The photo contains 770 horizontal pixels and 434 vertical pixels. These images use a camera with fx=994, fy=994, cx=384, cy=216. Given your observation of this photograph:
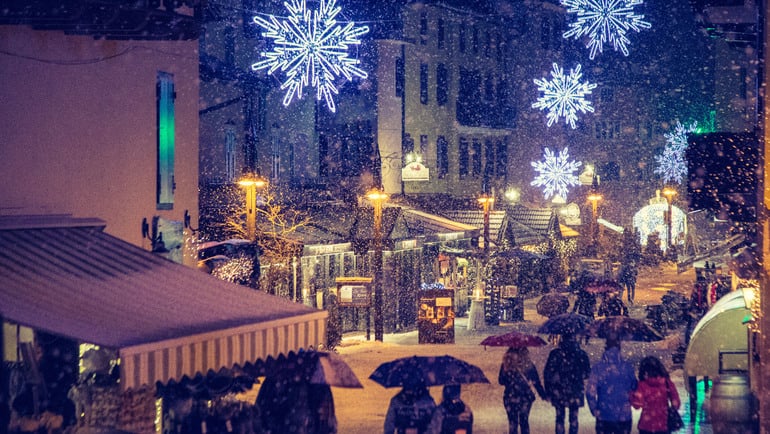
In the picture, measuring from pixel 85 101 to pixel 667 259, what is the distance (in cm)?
5068

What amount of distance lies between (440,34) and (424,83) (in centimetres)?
309

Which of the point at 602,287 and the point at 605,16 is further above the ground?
the point at 605,16

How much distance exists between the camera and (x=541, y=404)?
60.0 feet

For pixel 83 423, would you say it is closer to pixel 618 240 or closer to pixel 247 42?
pixel 247 42

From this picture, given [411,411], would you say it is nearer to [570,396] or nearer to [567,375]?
[567,375]

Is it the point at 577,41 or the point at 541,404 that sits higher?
the point at 577,41

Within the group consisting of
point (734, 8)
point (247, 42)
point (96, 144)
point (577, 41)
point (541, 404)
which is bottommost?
point (541, 404)

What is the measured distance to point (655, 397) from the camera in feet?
40.4

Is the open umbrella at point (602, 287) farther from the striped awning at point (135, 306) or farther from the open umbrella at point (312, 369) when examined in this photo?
the striped awning at point (135, 306)

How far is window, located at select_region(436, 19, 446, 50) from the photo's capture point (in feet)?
157

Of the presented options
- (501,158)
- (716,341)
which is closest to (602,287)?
(716,341)

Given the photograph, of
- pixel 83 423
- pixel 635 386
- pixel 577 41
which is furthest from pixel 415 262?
pixel 577 41

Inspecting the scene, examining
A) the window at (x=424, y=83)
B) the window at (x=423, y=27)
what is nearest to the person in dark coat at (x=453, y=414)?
the window at (x=424, y=83)

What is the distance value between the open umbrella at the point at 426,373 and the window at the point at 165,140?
13.7 ft
